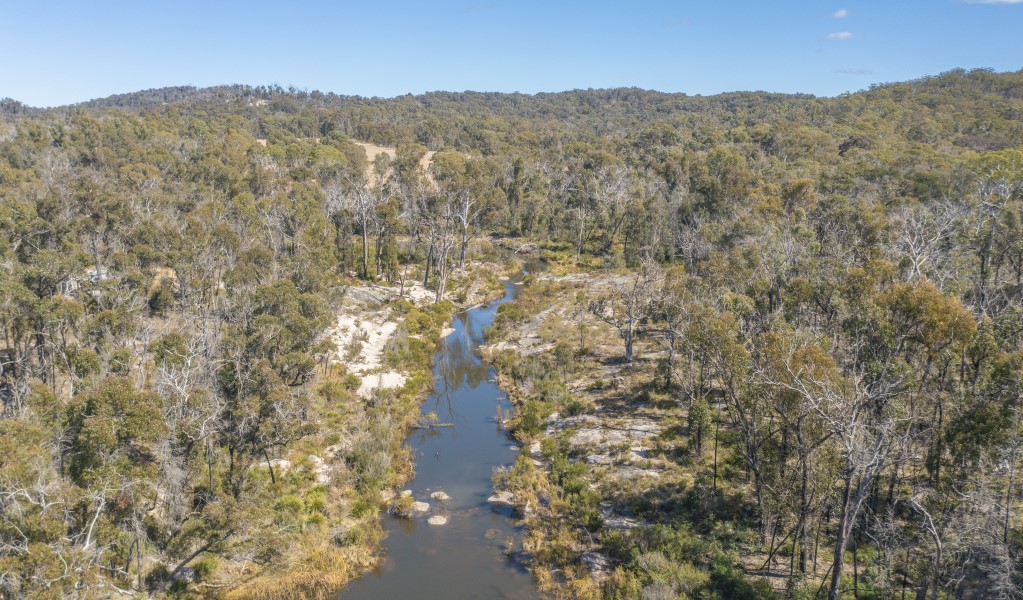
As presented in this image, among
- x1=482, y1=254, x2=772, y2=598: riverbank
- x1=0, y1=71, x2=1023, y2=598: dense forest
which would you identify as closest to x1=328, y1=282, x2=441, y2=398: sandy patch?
x1=0, y1=71, x2=1023, y2=598: dense forest

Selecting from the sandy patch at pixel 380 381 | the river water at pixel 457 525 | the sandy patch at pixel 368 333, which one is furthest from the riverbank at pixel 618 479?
the sandy patch at pixel 368 333

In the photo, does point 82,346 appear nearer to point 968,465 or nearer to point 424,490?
point 424,490

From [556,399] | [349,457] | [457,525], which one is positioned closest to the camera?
[457,525]

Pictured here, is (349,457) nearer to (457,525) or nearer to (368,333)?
(457,525)

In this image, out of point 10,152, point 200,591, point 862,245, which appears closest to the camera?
point 200,591

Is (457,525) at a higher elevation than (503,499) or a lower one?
lower

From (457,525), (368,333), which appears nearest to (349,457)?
(457,525)

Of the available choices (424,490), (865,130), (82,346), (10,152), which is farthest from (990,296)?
(10,152)
